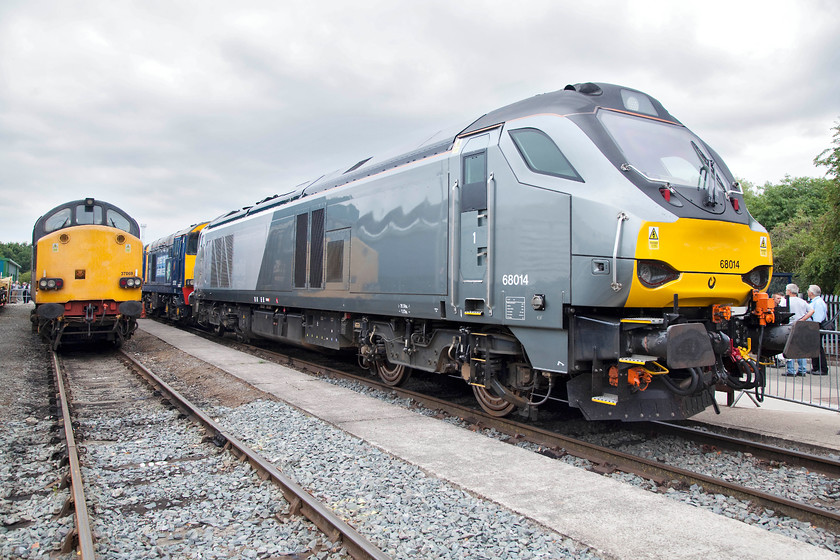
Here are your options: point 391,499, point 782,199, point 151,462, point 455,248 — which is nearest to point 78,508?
point 151,462

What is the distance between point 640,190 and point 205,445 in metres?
5.13

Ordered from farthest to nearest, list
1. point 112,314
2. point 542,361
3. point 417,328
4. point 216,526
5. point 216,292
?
point 216,292 < point 112,314 < point 417,328 < point 542,361 < point 216,526

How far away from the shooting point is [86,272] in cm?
1273

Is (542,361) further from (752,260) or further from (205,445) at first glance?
(205,445)

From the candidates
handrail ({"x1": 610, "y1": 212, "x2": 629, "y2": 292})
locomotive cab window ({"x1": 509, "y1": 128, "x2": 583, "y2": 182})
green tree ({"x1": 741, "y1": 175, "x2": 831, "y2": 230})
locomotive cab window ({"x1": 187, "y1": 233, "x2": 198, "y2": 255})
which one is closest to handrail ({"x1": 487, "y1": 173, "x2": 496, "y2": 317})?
locomotive cab window ({"x1": 509, "y1": 128, "x2": 583, "y2": 182})

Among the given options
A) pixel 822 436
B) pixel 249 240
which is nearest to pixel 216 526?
pixel 822 436

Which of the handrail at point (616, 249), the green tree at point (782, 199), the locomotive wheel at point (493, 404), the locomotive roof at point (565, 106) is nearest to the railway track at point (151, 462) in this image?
the locomotive wheel at point (493, 404)

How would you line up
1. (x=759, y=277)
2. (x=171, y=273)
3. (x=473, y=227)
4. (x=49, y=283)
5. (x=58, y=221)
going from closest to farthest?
(x=759, y=277), (x=473, y=227), (x=49, y=283), (x=58, y=221), (x=171, y=273)

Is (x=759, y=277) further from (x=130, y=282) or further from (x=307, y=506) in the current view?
(x=130, y=282)

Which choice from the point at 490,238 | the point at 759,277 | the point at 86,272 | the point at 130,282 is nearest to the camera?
the point at 759,277

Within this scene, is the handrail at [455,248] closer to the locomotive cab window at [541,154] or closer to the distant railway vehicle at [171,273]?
the locomotive cab window at [541,154]

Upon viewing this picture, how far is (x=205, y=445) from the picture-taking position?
6082 mm

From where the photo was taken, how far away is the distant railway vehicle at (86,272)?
40.6 ft

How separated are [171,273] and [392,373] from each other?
16.1m
